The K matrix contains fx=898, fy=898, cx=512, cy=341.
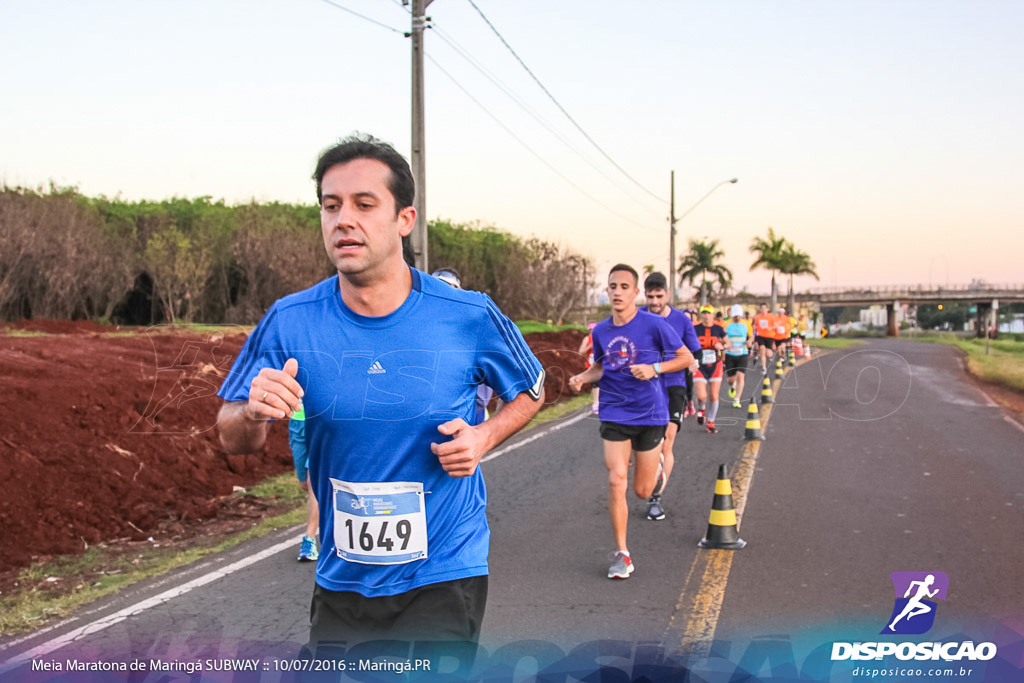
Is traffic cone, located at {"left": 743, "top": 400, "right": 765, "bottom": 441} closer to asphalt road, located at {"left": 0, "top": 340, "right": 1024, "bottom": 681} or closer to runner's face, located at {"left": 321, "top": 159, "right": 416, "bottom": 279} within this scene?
asphalt road, located at {"left": 0, "top": 340, "right": 1024, "bottom": 681}

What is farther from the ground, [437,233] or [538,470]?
[437,233]

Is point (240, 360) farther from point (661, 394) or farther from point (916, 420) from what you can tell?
point (916, 420)

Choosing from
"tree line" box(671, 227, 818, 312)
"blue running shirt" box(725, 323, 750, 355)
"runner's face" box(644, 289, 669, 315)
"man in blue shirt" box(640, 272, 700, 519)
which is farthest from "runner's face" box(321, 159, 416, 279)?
"tree line" box(671, 227, 818, 312)

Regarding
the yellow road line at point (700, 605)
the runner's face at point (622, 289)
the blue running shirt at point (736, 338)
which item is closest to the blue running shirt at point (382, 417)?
the yellow road line at point (700, 605)

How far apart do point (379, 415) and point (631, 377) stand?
4361 millimetres

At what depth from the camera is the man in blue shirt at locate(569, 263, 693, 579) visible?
6.71 meters

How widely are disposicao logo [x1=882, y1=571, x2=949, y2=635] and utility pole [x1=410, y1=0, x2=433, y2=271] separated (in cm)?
903

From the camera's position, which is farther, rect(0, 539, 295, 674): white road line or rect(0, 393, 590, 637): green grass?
rect(0, 393, 590, 637): green grass

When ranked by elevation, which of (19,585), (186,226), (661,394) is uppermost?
(186,226)

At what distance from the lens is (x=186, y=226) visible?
4453 centimetres

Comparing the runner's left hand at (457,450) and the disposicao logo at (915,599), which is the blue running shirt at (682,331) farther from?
the runner's left hand at (457,450)

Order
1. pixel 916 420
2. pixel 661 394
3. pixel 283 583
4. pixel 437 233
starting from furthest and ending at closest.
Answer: pixel 437 233 < pixel 916 420 < pixel 661 394 < pixel 283 583

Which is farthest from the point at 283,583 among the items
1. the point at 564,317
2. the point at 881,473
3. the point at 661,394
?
the point at 564,317

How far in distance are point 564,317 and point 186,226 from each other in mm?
19514
